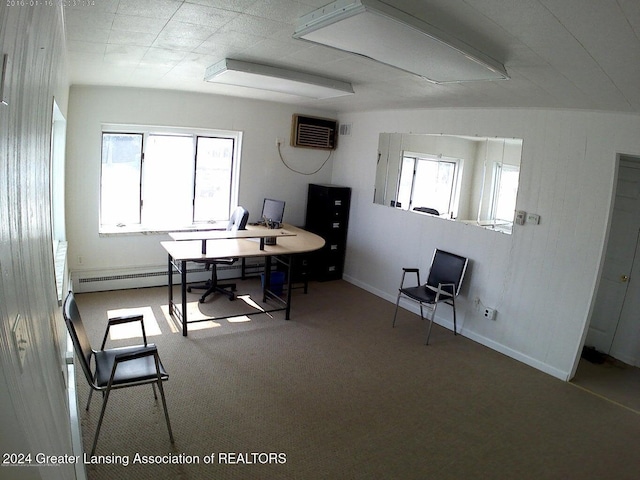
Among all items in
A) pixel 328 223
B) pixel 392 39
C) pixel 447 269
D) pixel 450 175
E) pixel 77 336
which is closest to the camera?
pixel 392 39

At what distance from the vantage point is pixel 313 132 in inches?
243

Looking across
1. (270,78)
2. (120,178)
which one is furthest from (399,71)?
(120,178)

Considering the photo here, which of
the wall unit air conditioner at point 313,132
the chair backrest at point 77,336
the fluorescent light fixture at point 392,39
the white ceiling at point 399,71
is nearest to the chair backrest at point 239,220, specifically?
the wall unit air conditioner at point 313,132

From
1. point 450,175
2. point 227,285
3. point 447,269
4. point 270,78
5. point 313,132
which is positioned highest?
point 270,78

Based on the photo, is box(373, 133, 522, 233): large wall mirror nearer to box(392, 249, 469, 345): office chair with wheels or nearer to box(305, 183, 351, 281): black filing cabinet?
box(305, 183, 351, 281): black filing cabinet

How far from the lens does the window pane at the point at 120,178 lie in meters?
5.01

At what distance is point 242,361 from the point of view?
12.2ft

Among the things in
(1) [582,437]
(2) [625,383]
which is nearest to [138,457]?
(1) [582,437]

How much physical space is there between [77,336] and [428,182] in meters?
5.59

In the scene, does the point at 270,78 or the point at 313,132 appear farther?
the point at 313,132

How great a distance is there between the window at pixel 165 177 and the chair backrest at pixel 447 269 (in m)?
2.87

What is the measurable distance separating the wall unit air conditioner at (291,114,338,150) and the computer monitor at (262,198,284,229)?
3.22 feet

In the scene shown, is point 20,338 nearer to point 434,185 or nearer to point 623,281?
point 623,281

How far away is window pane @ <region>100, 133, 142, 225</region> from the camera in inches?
197
